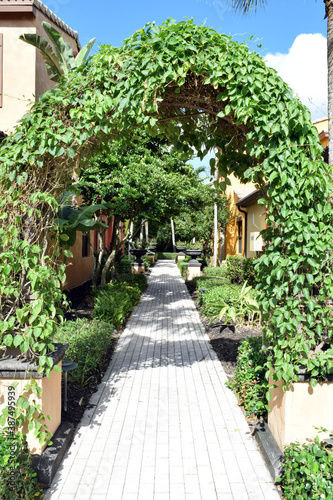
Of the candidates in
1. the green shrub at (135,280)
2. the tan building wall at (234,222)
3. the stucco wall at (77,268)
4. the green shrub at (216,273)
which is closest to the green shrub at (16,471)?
the stucco wall at (77,268)

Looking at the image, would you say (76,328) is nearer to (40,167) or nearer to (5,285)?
(5,285)

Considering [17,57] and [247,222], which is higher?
[17,57]

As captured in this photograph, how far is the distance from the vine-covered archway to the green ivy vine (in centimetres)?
1

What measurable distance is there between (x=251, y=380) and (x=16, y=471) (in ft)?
9.44

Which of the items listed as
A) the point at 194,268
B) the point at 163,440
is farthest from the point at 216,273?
the point at 163,440

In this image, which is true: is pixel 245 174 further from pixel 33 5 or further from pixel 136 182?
pixel 33 5

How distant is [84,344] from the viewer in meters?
6.12

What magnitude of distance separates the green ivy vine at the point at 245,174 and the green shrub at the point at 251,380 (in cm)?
111

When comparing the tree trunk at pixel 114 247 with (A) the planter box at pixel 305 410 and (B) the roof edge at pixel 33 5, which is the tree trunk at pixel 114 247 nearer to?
(B) the roof edge at pixel 33 5

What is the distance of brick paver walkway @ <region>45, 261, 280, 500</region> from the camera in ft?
11.1

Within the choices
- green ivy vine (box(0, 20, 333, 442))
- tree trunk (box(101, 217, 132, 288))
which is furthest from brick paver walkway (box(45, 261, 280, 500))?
tree trunk (box(101, 217, 132, 288))

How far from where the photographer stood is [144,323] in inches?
396

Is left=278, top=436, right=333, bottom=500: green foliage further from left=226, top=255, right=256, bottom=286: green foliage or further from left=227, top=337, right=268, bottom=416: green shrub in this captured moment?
left=226, top=255, right=256, bottom=286: green foliage

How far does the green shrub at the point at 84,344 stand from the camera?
5.69m
